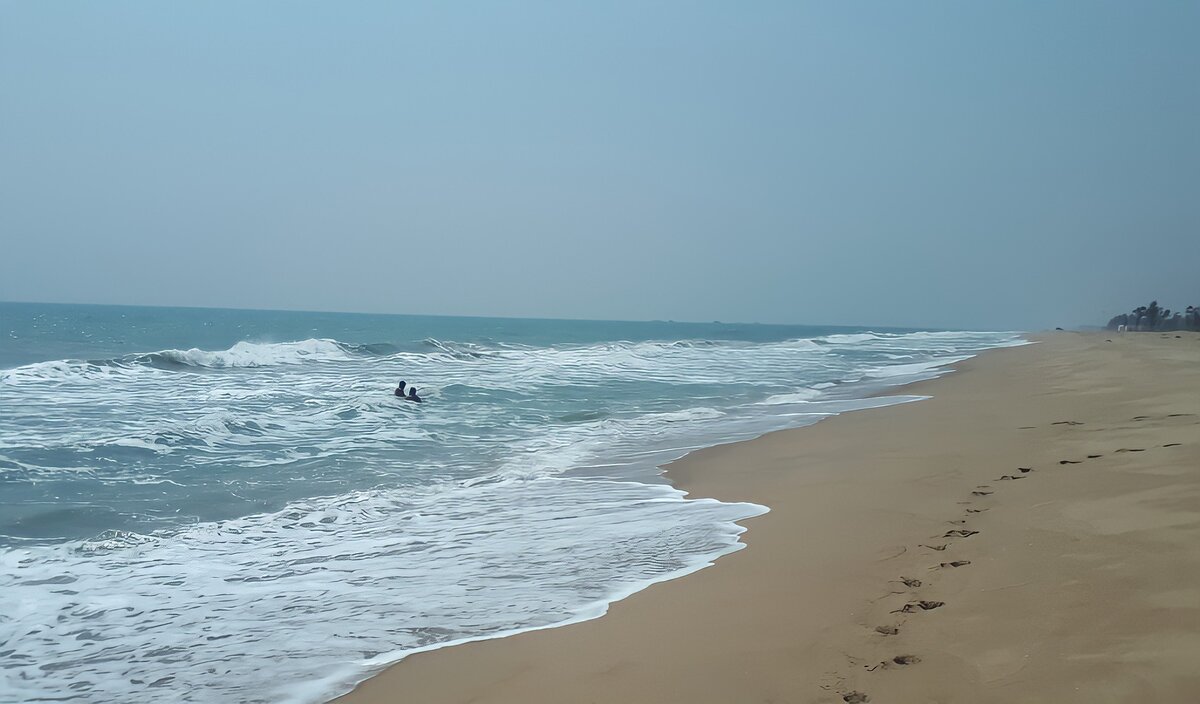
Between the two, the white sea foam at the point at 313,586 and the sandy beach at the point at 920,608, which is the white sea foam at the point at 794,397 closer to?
the sandy beach at the point at 920,608

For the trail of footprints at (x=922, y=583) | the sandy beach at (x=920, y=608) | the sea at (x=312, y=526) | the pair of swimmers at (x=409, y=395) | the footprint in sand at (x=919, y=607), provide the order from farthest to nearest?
the pair of swimmers at (x=409, y=395) < the sea at (x=312, y=526) < the footprint in sand at (x=919, y=607) < the trail of footprints at (x=922, y=583) < the sandy beach at (x=920, y=608)

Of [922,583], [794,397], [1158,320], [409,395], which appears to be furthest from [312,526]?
[1158,320]

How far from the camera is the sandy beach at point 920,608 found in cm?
295

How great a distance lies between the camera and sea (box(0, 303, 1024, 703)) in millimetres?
3881

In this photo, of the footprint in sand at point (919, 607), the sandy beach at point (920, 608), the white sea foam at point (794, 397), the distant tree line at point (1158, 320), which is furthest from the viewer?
the distant tree line at point (1158, 320)

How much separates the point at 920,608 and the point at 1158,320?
6596cm

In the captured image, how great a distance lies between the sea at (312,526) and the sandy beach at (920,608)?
425 mm

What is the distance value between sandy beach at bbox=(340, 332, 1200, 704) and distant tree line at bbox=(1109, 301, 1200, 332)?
5454cm

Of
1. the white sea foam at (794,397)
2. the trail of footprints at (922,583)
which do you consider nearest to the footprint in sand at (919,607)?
the trail of footprints at (922,583)

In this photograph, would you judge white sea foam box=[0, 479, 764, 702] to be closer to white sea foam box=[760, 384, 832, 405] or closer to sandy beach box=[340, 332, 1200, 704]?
sandy beach box=[340, 332, 1200, 704]

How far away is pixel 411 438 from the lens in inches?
439

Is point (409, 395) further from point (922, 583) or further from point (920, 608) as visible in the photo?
point (920, 608)

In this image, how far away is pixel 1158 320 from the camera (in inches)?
2224

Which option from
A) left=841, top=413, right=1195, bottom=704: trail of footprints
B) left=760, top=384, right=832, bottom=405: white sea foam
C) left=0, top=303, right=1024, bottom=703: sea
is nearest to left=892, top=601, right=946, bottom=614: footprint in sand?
left=841, top=413, right=1195, bottom=704: trail of footprints
